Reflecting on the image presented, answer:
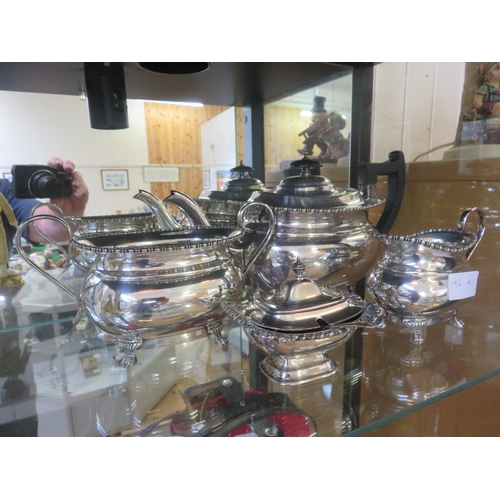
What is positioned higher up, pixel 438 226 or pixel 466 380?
pixel 438 226

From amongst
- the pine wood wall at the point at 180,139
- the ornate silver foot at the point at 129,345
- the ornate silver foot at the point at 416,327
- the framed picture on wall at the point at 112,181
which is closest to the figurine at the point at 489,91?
the ornate silver foot at the point at 416,327

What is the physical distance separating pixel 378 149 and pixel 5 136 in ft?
2.94

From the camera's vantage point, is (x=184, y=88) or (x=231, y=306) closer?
(x=231, y=306)

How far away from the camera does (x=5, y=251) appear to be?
626mm

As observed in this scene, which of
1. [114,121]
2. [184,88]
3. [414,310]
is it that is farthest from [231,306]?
[184,88]

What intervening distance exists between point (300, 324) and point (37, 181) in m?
0.59

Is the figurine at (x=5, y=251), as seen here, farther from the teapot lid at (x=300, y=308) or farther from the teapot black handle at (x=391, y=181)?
the teapot black handle at (x=391, y=181)

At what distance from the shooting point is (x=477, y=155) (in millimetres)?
633

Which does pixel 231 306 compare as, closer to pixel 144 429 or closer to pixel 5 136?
pixel 144 429

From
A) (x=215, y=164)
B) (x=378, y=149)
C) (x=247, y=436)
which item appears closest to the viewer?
(x=247, y=436)

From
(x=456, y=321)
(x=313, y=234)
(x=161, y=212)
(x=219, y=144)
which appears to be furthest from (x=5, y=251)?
(x=456, y=321)

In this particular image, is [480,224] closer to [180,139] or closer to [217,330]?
[217,330]

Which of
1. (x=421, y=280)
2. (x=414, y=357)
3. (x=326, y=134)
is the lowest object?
(x=414, y=357)

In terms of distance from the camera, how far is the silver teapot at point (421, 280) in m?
0.46
